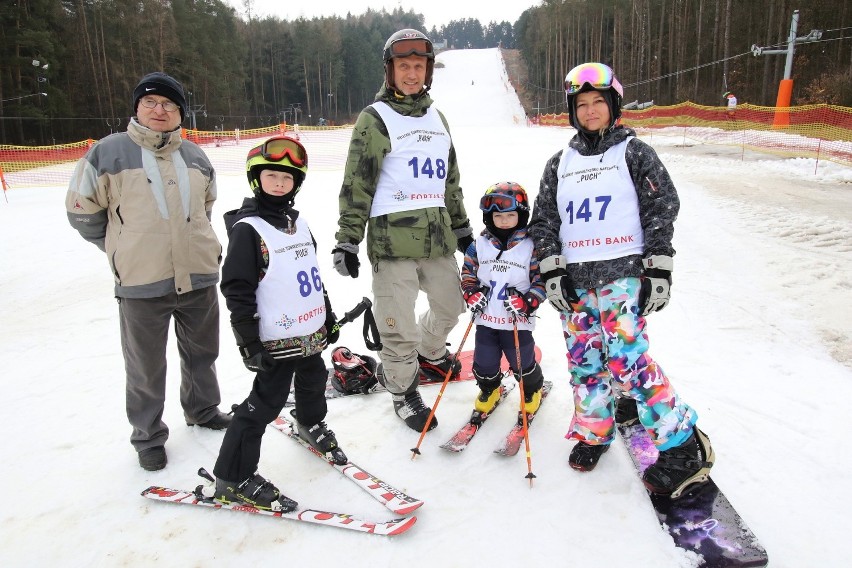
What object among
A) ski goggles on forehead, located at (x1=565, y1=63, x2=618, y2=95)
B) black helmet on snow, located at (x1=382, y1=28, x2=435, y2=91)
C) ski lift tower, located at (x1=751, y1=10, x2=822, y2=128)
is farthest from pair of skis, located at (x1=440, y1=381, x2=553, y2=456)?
ski lift tower, located at (x1=751, y1=10, x2=822, y2=128)

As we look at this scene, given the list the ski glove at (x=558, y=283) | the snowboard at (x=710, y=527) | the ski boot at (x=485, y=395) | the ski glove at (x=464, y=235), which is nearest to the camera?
the snowboard at (x=710, y=527)

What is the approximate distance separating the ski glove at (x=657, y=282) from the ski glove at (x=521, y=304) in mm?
657

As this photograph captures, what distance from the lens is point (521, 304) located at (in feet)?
9.78

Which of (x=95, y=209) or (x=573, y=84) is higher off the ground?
(x=573, y=84)

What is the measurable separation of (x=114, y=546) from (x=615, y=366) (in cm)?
256

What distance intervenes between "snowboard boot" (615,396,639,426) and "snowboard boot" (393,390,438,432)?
1.15 metres

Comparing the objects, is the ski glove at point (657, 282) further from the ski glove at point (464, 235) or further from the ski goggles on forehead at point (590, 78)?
the ski glove at point (464, 235)

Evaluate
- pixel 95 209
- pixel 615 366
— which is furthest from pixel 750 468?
pixel 95 209

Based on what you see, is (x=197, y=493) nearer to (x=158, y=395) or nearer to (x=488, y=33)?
(x=158, y=395)

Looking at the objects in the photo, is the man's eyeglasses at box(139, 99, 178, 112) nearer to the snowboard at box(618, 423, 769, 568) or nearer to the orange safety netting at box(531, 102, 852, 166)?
the snowboard at box(618, 423, 769, 568)

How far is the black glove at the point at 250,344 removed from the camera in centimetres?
244

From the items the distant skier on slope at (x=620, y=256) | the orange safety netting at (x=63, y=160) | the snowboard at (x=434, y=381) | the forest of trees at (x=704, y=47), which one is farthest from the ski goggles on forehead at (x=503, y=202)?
the forest of trees at (x=704, y=47)

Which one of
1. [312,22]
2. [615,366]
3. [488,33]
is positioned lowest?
[615,366]

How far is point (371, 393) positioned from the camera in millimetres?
3883
